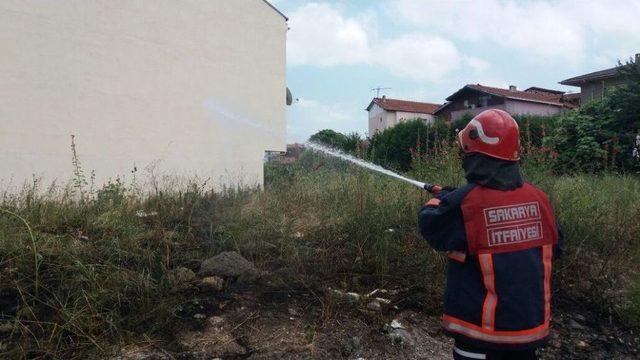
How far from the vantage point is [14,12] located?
712 cm

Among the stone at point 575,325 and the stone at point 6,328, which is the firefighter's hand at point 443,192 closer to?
the stone at point 575,325

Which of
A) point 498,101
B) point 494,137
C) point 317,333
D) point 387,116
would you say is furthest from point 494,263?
point 387,116

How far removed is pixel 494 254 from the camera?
2465 mm

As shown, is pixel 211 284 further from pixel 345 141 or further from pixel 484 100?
pixel 484 100

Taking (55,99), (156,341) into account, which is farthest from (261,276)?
(55,99)

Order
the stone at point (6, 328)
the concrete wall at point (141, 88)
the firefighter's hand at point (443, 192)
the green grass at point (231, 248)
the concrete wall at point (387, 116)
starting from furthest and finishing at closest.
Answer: the concrete wall at point (387, 116), the concrete wall at point (141, 88), the green grass at point (231, 248), the stone at point (6, 328), the firefighter's hand at point (443, 192)

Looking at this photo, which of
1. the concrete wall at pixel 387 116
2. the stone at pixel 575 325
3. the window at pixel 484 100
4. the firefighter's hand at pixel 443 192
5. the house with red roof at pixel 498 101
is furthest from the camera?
the concrete wall at pixel 387 116

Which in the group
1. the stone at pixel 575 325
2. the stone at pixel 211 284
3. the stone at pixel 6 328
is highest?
the stone at pixel 211 284

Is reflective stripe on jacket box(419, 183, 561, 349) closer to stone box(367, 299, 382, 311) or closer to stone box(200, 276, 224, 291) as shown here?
stone box(367, 299, 382, 311)

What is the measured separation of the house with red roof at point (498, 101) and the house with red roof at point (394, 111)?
99.1 inches

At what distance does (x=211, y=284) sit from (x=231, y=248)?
0.75m

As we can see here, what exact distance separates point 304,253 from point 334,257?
262mm

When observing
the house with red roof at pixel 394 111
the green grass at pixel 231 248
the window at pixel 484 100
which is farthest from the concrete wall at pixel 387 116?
→ the green grass at pixel 231 248

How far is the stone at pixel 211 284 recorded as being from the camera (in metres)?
4.02
